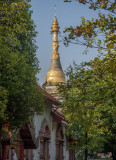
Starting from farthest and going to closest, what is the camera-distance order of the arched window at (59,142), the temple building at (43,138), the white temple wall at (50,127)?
the arched window at (59,142)
the white temple wall at (50,127)
the temple building at (43,138)

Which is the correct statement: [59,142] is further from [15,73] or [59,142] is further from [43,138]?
[15,73]

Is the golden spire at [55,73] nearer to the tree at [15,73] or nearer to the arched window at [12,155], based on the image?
the arched window at [12,155]

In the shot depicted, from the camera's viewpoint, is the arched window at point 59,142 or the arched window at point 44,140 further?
the arched window at point 59,142

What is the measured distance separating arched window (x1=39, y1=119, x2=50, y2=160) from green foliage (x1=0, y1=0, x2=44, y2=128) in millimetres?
10633

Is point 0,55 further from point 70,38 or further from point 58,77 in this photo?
point 58,77

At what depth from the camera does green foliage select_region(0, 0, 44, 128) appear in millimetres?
15344

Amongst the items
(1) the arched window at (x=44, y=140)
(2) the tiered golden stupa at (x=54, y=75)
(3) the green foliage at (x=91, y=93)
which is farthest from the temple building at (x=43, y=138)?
(2) the tiered golden stupa at (x=54, y=75)

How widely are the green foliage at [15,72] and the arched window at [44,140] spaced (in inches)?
419

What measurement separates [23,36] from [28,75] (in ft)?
9.12

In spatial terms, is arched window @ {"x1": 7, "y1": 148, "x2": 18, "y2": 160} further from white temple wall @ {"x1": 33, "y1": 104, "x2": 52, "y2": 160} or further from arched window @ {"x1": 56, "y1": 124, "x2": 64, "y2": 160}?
arched window @ {"x1": 56, "y1": 124, "x2": 64, "y2": 160}

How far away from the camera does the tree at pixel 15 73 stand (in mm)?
15344

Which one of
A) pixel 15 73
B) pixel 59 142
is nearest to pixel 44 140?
pixel 59 142

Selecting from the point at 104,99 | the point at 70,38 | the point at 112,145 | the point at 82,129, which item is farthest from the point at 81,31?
the point at 112,145

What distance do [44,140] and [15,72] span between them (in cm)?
1546
